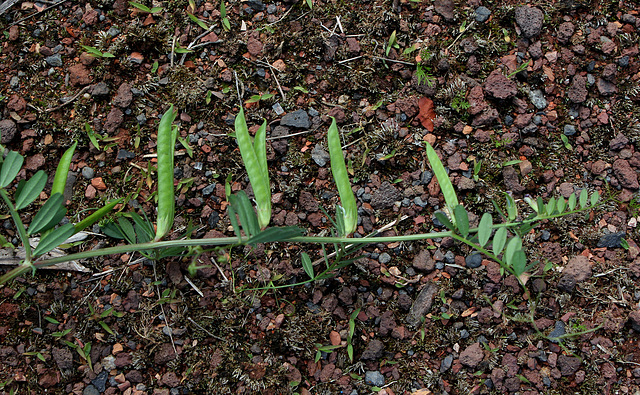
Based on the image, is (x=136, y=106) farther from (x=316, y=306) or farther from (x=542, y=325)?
(x=542, y=325)

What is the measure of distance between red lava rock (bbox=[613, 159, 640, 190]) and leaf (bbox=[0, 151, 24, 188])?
96.6 inches

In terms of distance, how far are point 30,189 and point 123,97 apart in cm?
84

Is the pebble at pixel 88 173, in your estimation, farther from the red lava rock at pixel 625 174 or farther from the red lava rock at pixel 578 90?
the red lava rock at pixel 625 174

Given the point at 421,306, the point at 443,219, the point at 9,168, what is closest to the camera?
the point at 9,168

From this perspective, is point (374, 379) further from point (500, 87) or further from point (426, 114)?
point (500, 87)

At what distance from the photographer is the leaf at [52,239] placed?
1.55m

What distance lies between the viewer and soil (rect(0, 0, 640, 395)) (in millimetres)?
2143

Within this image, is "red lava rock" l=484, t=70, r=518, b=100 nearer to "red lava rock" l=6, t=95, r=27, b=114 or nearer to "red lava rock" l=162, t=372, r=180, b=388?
"red lava rock" l=162, t=372, r=180, b=388

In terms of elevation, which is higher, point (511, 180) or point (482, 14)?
point (482, 14)

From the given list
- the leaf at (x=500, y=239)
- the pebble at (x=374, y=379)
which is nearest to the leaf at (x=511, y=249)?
the leaf at (x=500, y=239)

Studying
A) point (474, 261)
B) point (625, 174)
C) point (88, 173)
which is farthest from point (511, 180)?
point (88, 173)

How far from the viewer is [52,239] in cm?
156

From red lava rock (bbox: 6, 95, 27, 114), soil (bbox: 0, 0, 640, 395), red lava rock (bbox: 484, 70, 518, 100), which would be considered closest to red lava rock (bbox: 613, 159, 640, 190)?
soil (bbox: 0, 0, 640, 395)

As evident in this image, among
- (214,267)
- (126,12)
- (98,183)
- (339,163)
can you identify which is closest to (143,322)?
(214,267)
